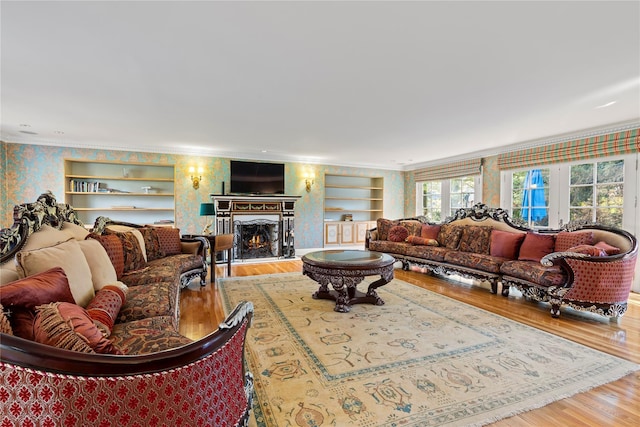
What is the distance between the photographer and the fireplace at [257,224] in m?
5.94

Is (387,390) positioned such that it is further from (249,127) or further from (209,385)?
(249,127)

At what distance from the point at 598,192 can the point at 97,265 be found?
19.9 ft

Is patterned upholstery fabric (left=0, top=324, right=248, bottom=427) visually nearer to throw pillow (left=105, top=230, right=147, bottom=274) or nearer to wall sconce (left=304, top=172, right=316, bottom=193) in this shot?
throw pillow (left=105, top=230, right=147, bottom=274)

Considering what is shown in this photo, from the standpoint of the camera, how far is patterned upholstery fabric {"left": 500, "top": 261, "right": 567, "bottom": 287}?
3145mm

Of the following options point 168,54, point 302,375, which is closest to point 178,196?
point 168,54

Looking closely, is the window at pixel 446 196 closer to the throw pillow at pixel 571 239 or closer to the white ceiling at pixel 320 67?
the white ceiling at pixel 320 67

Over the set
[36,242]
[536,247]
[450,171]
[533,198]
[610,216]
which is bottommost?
[536,247]

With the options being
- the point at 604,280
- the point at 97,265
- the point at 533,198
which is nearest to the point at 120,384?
the point at 97,265

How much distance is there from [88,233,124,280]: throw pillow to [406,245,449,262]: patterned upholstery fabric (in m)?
4.13

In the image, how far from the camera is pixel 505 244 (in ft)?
13.6

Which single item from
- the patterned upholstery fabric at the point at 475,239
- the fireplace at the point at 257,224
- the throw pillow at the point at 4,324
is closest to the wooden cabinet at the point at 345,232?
the fireplace at the point at 257,224

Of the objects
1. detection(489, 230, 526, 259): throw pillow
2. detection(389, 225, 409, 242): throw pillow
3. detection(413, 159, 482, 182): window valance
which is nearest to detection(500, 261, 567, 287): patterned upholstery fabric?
detection(489, 230, 526, 259): throw pillow

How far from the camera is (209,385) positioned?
106cm

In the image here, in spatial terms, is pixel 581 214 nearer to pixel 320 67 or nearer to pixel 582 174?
pixel 582 174
